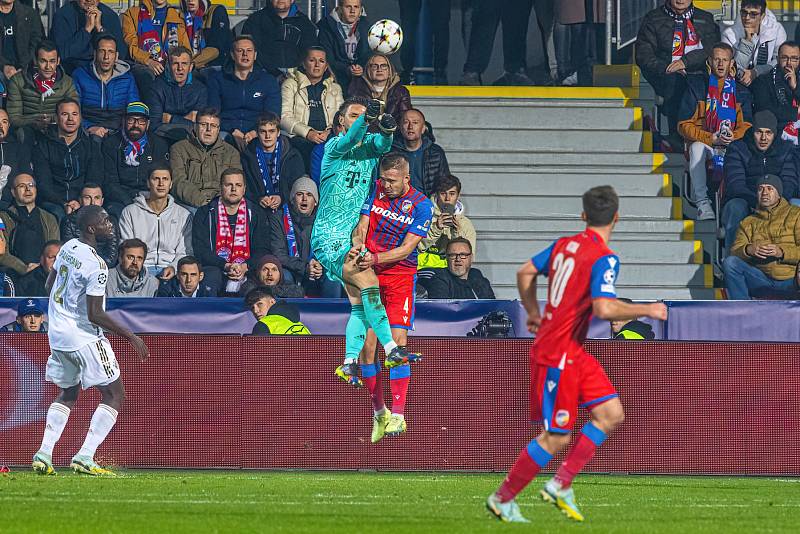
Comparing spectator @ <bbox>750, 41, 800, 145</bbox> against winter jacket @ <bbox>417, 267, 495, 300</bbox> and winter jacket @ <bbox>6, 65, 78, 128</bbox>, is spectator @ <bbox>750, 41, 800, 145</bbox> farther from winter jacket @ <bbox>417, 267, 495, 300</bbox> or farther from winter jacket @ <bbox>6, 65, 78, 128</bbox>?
winter jacket @ <bbox>6, 65, 78, 128</bbox>

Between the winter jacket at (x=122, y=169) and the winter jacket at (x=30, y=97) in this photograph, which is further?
the winter jacket at (x=30, y=97)

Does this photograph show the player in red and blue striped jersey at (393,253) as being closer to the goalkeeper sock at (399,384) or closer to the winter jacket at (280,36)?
the goalkeeper sock at (399,384)

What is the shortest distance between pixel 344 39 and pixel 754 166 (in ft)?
18.5

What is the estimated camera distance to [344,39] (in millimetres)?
20844

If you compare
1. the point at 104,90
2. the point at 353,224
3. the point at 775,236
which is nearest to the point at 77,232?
the point at 104,90

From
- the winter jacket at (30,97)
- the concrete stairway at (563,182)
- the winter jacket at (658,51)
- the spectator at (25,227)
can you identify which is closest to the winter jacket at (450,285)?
the concrete stairway at (563,182)

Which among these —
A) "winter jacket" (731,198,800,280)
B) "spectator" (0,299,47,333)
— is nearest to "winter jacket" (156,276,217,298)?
"spectator" (0,299,47,333)

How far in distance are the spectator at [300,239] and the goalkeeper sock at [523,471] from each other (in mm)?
8970

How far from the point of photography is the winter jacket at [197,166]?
18891mm

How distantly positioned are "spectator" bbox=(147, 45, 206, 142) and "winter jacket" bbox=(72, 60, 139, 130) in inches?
11.4

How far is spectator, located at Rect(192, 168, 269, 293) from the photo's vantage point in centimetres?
1816

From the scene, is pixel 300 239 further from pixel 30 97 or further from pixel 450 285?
pixel 30 97

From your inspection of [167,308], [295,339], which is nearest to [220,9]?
[167,308]

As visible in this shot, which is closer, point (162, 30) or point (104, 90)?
point (104, 90)
